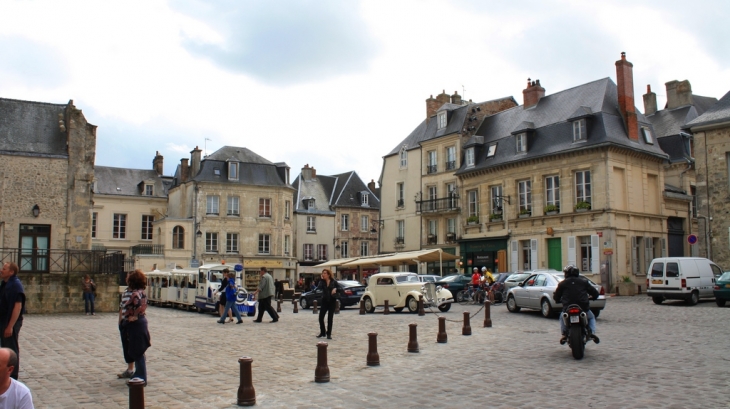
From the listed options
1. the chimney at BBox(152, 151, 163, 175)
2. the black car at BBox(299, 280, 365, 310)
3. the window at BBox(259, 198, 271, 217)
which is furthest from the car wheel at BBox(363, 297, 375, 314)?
the chimney at BBox(152, 151, 163, 175)

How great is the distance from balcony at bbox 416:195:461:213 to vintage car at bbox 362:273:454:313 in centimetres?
1687

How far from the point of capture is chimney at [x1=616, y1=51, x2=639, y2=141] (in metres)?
31.6

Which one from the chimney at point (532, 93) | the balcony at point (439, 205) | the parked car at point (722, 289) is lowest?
the parked car at point (722, 289)

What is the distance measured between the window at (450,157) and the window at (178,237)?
60.5ft

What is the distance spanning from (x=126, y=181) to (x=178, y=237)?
966 cm

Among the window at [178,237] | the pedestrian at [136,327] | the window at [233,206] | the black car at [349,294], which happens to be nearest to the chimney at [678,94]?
the black car at [349,294]

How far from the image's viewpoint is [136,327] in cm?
804

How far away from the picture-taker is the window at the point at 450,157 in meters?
39.6

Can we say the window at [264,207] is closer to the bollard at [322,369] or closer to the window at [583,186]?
the window at [583,186]

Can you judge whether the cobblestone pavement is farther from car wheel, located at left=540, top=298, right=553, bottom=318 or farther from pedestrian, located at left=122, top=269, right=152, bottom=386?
car wheel, located at left=540, top=298, right=553, bottom=318

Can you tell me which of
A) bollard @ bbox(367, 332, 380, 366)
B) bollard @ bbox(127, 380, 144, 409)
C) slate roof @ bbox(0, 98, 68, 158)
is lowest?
bollard @ bbox(367, 332, 380, 366)

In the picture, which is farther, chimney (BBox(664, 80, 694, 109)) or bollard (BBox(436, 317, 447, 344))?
chimney (BBox(664, 80, 694, 109))

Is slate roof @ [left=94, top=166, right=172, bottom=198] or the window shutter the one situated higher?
slate roof @ [left=94, top=166, right=172, bottom=198]

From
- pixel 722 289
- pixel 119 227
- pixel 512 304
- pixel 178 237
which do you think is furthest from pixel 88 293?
pixel 119 227
